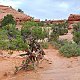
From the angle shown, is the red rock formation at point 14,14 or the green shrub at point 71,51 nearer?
the green shrub at point 71,51

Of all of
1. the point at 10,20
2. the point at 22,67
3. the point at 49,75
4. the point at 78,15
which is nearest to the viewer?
the point at 49,75

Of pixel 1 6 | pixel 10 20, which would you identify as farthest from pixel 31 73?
pixel 1 6

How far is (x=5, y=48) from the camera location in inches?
1046

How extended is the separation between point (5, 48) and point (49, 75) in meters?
13.1

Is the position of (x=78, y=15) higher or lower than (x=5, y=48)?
higher

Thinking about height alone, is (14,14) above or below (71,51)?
above

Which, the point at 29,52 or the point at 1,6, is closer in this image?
the point at 29,52

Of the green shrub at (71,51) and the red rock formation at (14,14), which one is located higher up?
the red rock formation at (14,14)

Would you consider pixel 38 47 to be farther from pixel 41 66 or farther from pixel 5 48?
pixel 5 48

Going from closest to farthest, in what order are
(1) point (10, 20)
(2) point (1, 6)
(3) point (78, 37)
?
1. (3) point (78, 37)
2. (1) point (10, 20)
3. (2) point (1, 6)

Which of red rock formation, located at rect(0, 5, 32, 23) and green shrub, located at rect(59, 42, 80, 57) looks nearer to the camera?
green shrub, located at rect(59, 42, 80, 57)

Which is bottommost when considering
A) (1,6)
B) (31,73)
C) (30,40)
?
(31,73)

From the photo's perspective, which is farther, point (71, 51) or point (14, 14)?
point (14, 14)

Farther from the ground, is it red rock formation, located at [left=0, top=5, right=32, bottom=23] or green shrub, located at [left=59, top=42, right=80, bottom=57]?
red rock formation, located at [left=0, top=5, right=32, bottom=23]
